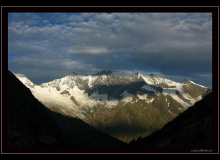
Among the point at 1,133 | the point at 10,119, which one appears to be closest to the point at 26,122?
the point at 10,119

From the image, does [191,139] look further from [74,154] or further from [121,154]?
[74,154]

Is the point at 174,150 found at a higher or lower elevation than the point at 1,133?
lower

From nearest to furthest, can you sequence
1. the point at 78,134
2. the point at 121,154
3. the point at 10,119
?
the point at 121,154
the point at 10,119
the point at 78,134

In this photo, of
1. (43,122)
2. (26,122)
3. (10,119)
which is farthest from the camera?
(43,122)

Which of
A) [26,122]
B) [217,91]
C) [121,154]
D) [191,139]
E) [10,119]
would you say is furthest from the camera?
[26,122]

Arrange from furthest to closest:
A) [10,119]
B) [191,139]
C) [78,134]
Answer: [78,134]
[10,119]
[191,139]
